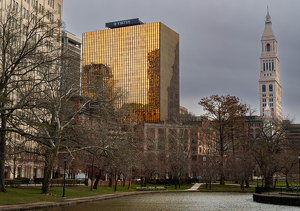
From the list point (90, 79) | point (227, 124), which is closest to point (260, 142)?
point (227, 124)

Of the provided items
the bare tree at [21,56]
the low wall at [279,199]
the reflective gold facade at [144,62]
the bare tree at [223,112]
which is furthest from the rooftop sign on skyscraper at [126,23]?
the bare tree at [21,56]

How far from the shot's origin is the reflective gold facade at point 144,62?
181 metres

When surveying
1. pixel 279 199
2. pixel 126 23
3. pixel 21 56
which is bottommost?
pixel 279 199

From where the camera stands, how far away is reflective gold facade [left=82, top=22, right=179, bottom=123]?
18112cm

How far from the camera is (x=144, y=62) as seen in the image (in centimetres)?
18475

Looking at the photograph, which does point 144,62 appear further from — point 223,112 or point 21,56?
point 21,56

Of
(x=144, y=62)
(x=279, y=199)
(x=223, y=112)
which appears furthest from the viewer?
(x=144, y=62)

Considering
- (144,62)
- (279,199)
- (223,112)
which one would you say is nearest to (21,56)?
(279,199)

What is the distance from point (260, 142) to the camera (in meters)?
84.3

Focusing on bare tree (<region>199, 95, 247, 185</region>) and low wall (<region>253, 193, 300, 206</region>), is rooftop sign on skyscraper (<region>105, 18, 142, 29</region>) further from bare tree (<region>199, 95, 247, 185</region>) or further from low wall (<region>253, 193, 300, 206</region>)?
low wall (<region>253, 193, 300, 206</region>)

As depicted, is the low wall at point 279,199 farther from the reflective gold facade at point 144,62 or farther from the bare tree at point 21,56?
the reflective gold facade at point 144,62

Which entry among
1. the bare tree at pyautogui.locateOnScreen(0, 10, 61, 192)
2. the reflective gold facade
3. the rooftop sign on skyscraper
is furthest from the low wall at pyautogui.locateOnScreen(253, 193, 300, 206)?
the rooftop sign on skyscraper

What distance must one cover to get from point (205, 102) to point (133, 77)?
109854mm

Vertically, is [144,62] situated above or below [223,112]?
above
